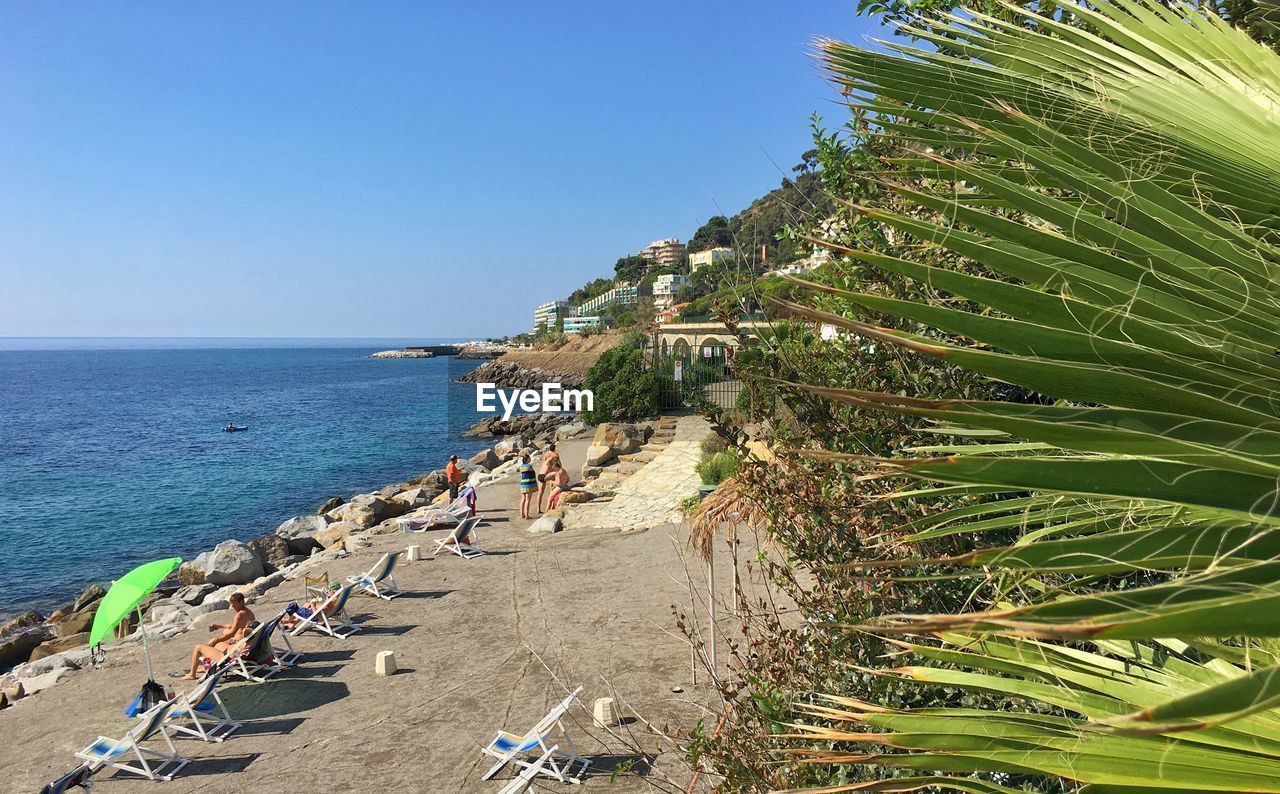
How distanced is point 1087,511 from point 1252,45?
1.31 meters

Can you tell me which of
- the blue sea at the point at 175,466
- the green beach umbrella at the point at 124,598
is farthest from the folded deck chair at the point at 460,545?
the blue sea at the point at 175,466

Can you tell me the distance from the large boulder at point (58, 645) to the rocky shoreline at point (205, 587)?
1cm

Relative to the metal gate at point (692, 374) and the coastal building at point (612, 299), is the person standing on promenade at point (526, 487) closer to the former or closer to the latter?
the metal gate at point (692, 374)

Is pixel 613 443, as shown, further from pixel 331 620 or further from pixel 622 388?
pixel 331 620

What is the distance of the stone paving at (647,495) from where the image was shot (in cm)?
1380

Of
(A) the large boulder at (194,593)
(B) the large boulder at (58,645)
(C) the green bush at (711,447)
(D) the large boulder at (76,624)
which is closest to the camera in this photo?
(B) the large boulder at (58,645)

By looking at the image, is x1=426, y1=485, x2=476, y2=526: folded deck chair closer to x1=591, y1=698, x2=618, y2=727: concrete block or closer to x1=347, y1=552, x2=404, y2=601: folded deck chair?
x1=347, y1=552, x2=404, y2=601: folded deck chair

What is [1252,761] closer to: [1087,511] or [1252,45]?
[1087,511]

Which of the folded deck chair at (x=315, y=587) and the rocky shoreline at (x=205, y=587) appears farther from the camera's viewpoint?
the rocky shoreline at (x=205, y=587)

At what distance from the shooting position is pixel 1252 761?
87 cm

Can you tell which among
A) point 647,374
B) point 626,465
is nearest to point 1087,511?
point 626,465

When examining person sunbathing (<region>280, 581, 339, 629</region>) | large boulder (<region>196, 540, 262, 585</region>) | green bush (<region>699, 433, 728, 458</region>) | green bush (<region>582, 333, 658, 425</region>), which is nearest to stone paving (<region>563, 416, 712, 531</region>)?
green bush (<region>699, 433, 728, 458</region>)

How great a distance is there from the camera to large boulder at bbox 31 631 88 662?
42.8ft

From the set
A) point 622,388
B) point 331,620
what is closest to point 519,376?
point 622,388
